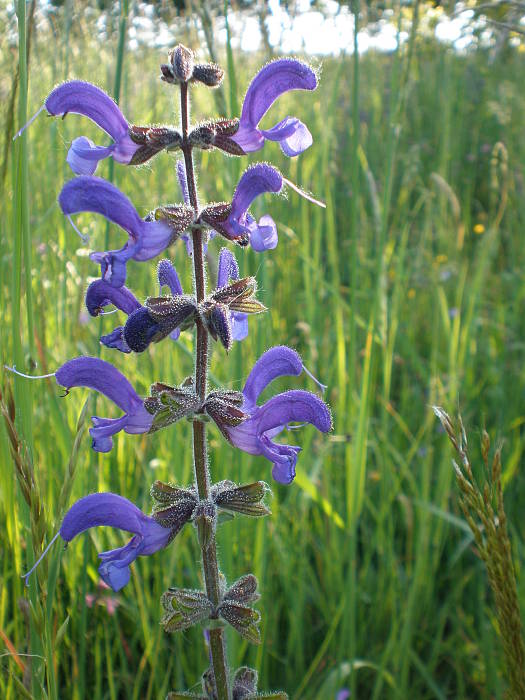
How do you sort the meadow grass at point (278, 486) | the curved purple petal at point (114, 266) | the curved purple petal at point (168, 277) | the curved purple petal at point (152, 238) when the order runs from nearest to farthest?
the curved purple petal at point (114, 266) → the curved purple petal at point (152, 238) → the curved purple petal at point (168, 277) → the meadow grass at point (278, 486)

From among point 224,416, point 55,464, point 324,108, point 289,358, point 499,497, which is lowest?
point 55,464

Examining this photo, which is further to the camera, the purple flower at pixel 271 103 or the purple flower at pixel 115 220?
the purple flower at pixel 271 103

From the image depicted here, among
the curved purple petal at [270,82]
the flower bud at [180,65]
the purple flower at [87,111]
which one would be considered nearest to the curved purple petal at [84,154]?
the purple flower at [87,111]

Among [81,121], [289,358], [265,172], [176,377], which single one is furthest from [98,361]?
[81,121]

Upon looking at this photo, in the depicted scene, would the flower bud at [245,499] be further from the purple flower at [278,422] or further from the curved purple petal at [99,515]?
the curved purple petal at [99,515]

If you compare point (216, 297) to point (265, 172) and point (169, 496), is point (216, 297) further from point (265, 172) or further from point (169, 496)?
point (169, 496)

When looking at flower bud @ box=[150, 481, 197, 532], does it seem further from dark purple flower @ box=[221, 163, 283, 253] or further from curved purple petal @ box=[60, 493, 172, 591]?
dark purple flower @ box=[221, 163, 283, 253]
